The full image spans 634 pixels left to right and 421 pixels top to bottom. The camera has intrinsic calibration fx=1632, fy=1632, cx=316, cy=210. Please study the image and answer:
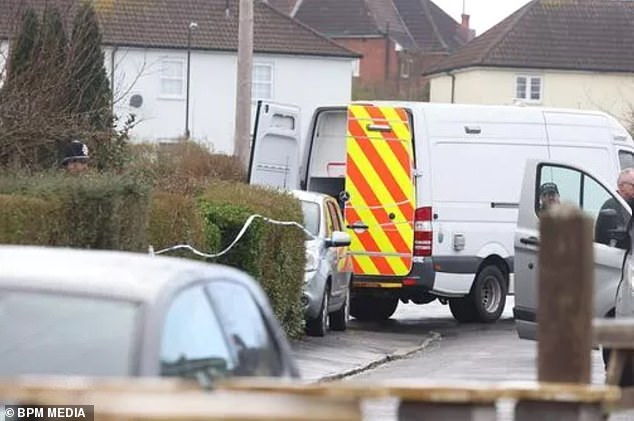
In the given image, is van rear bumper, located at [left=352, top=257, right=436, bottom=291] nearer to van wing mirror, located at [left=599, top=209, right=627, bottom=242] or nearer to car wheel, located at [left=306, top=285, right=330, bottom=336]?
car wheel, located at [left=306, top=285, right=330, bottom=336]

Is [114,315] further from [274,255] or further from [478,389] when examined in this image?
[274,255]

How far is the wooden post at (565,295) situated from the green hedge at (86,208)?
16.7ft

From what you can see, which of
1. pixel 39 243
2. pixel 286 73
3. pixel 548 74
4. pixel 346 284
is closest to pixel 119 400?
pixel 39 243

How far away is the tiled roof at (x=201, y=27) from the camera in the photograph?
56.0 m

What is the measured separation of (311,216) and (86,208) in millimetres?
7567

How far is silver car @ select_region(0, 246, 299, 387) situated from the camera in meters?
6.11

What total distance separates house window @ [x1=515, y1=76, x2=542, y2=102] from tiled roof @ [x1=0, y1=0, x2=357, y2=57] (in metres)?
10.9

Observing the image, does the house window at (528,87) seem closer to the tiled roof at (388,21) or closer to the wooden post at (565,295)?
the tiled roof at (388,21)

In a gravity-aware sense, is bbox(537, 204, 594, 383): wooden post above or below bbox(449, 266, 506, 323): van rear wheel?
above

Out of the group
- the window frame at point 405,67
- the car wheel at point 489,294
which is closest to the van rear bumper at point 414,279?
the car wheel at point 489,294

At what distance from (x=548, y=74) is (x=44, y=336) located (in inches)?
2410

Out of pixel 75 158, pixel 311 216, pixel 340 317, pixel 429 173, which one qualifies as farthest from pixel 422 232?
pixel 75 158

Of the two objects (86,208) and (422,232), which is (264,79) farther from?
(86,208)

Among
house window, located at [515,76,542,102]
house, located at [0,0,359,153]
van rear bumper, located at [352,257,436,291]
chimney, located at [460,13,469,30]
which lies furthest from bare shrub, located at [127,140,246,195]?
chimney, located at [460,13,469,30]
